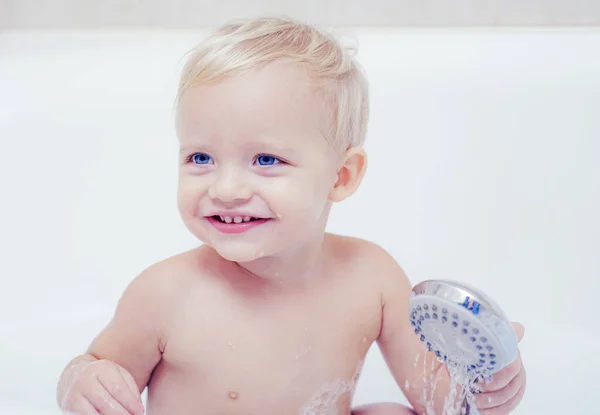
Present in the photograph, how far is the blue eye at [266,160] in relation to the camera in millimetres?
762

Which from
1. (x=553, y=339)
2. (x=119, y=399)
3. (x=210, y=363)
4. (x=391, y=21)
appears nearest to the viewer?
(x=119, y=399)

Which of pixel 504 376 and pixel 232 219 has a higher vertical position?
pixel 232 219

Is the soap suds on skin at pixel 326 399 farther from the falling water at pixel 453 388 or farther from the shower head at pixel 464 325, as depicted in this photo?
the shower head at pixel 464 325

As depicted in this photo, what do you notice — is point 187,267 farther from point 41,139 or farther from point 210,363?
point 41,139

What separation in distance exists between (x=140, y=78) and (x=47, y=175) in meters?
0.21

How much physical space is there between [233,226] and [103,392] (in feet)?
0.60

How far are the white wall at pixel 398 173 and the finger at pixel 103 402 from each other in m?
0.53

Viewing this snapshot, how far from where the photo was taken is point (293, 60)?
773 mm

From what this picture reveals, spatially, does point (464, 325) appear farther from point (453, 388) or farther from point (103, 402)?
point (103, 402)

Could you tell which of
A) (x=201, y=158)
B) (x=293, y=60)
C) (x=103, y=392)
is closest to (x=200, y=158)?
(x=201, y=158)

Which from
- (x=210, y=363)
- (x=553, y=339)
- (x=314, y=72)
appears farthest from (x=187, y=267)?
(x=553, y=339)

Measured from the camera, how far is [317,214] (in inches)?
32.0

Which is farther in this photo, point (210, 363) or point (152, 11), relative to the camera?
point (152, 11)

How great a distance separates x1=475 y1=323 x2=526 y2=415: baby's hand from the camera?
78 centimetres
